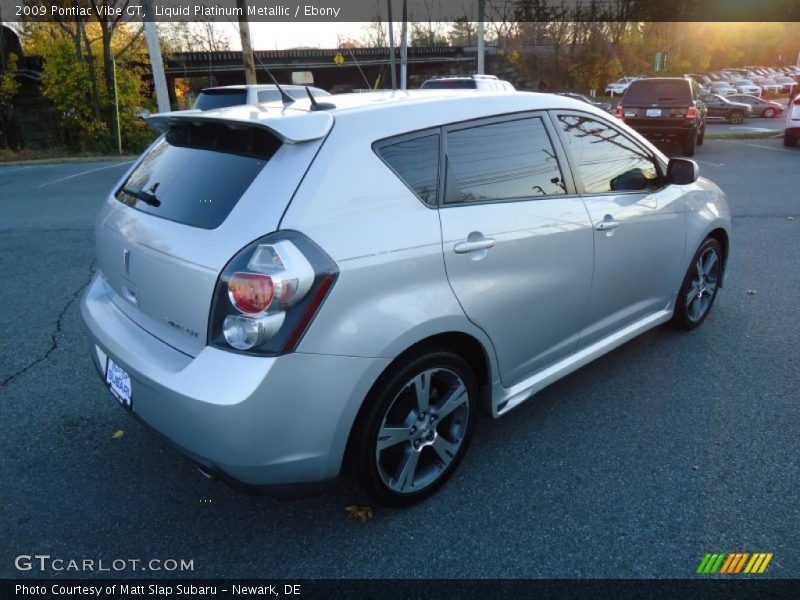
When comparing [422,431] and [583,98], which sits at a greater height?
[583,98]

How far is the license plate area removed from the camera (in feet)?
7.83

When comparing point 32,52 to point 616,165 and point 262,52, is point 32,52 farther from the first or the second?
point 616,165

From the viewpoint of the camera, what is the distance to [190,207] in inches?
92.0

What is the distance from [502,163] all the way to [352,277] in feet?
3.54

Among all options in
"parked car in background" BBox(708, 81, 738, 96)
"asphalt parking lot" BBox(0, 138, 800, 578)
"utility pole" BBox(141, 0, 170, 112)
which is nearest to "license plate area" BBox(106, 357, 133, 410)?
"asphalt parking lot" BBox(0, 138, 800, 578)

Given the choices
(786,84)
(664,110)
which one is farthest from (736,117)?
(786,84)

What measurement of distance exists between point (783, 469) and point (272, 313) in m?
2.51

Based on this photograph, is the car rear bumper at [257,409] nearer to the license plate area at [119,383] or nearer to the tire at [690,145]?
the license plate area at [119,383]

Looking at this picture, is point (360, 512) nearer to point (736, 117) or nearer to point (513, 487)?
point (513, 487)

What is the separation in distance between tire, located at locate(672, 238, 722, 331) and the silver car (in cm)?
115

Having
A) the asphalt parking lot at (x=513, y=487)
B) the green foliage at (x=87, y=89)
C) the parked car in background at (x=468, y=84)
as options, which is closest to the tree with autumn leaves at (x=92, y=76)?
the green foliage at (x=87, y=89)

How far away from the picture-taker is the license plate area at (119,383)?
239cm

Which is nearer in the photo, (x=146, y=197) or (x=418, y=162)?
(x=418, y=162)

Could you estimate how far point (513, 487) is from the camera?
2740 mm
